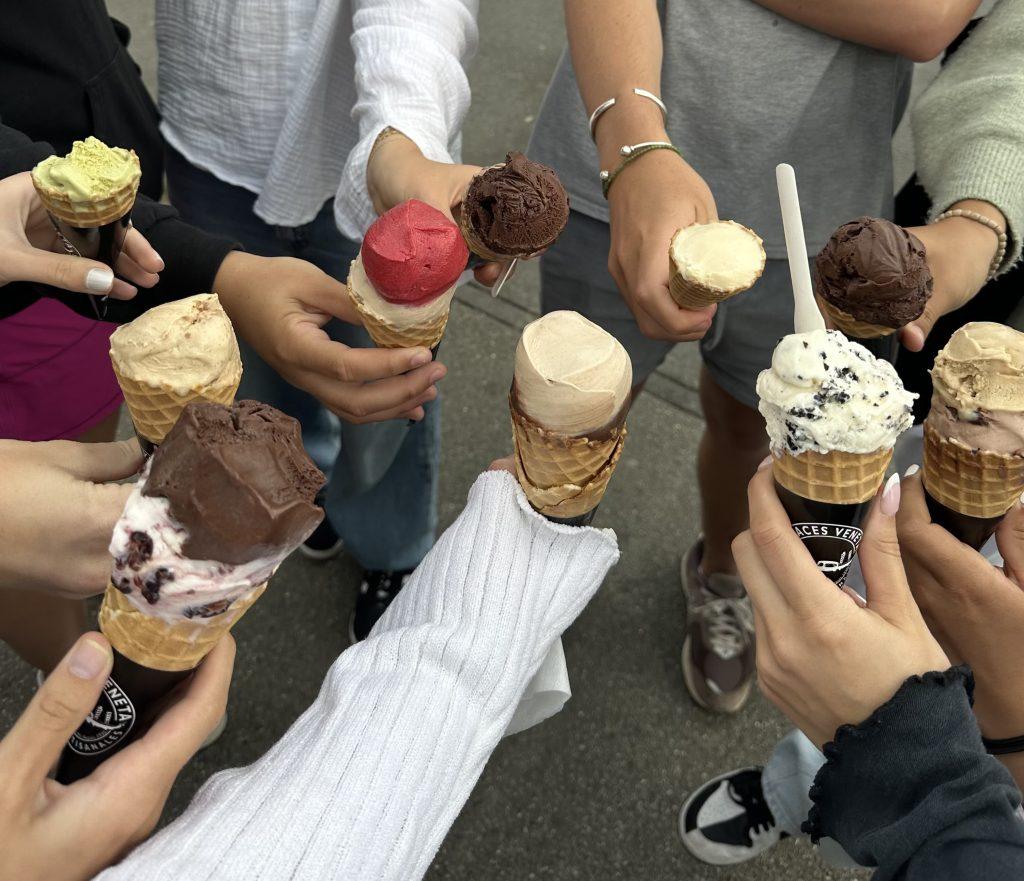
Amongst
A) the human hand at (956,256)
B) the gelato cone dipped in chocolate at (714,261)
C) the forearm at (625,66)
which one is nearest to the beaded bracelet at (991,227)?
the human hand at (956,256)

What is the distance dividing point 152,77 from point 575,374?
442 cm

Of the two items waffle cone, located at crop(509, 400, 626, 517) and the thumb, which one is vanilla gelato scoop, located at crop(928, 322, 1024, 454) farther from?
the thumb

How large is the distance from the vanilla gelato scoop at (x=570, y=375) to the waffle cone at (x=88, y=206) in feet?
2.40

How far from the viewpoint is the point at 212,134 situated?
1.98 m

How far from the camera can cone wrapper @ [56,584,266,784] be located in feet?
3.30

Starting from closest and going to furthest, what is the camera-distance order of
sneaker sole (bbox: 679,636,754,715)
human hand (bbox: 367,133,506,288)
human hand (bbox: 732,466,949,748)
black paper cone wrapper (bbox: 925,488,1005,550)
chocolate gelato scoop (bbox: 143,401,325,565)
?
chocolate gelato scoop (bbox: 143,401,325,565) → human hand (bbox: 732,466,949,748) → black paper cone wrapper (bbox: 925,488,1005,550) → human hand (bbox: 367,133,506,288) → sneaker sole (bbox: 679,636,754,715)

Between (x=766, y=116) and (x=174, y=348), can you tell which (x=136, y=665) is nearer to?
(x=174, y=348)

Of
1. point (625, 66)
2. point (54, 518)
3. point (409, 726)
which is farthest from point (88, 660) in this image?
point (625, 66)

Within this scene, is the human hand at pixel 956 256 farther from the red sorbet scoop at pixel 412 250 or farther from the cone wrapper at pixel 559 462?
the red sorbet scoop at pixel 412 250

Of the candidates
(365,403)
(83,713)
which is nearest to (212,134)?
(365,403)

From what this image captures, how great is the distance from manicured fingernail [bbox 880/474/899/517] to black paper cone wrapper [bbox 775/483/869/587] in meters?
0.03

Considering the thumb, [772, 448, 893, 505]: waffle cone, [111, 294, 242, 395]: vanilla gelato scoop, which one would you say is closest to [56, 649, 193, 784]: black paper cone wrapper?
the thumb

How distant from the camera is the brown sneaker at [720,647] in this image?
2.55 meters

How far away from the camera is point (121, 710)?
1092mm
